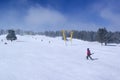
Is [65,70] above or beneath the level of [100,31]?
beneath

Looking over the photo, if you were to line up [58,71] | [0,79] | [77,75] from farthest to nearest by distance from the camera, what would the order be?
[58,71], [77,75], [0,79]

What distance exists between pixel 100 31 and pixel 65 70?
54945 millimetres

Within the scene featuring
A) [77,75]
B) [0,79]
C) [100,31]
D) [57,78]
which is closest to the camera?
[0,79]

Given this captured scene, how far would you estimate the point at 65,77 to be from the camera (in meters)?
14.1

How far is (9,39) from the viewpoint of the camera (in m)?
69.8

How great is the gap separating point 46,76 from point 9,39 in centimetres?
5867

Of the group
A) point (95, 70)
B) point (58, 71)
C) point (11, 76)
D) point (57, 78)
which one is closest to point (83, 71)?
point (95, 70)

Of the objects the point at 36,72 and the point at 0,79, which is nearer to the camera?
the point at 0,79

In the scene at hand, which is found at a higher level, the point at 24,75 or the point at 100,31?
A: the point at 100,31

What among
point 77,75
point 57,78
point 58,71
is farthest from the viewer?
point 58,71

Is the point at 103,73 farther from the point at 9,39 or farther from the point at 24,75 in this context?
the point at 9,39

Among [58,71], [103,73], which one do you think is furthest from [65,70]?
[103,73]

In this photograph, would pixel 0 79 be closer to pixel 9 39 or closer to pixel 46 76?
pixel 46 76

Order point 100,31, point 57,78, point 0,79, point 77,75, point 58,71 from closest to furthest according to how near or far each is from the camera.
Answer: point 0,79 → point 57,78 → point 77,75 → point 58,71 → point 100,31
